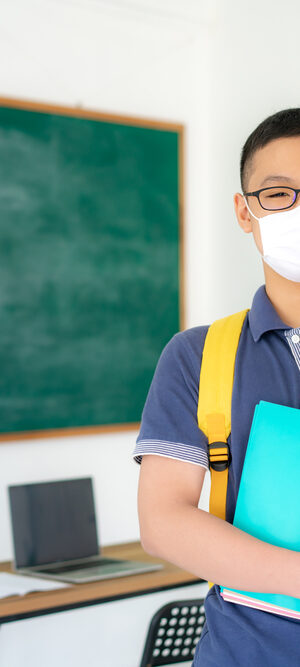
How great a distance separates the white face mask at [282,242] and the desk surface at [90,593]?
145 centimetres

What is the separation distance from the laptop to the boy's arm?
156 cm

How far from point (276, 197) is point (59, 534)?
1.87 metres

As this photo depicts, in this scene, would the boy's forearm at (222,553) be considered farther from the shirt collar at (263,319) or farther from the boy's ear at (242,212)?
the boy's ear at (242,212)

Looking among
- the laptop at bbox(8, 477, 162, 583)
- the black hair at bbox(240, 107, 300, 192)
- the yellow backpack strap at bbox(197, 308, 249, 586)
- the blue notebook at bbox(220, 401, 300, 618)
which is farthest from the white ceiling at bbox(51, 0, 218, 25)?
the blue notebook at bbox(220, 401, 300, 618)

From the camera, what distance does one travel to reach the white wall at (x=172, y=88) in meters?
2.92

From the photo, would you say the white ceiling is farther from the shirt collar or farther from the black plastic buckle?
the black plastic buckle

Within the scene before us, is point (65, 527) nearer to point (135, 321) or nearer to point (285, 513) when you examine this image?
point (135, 321)

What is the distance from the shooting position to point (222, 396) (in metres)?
0.90

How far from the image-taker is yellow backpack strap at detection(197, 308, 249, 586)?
2.93 ft

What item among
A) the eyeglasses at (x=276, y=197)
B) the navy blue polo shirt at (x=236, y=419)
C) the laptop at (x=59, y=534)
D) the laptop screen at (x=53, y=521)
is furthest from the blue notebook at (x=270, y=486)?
the laptop screen at (x=53, y=521)

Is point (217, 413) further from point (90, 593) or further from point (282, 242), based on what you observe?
point (90, 593)

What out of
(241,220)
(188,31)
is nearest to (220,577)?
(241,220)

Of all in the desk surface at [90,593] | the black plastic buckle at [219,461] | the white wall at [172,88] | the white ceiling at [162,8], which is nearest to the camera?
the black plastic buckle at [219,461]

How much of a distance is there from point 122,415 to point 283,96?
1.43 m
